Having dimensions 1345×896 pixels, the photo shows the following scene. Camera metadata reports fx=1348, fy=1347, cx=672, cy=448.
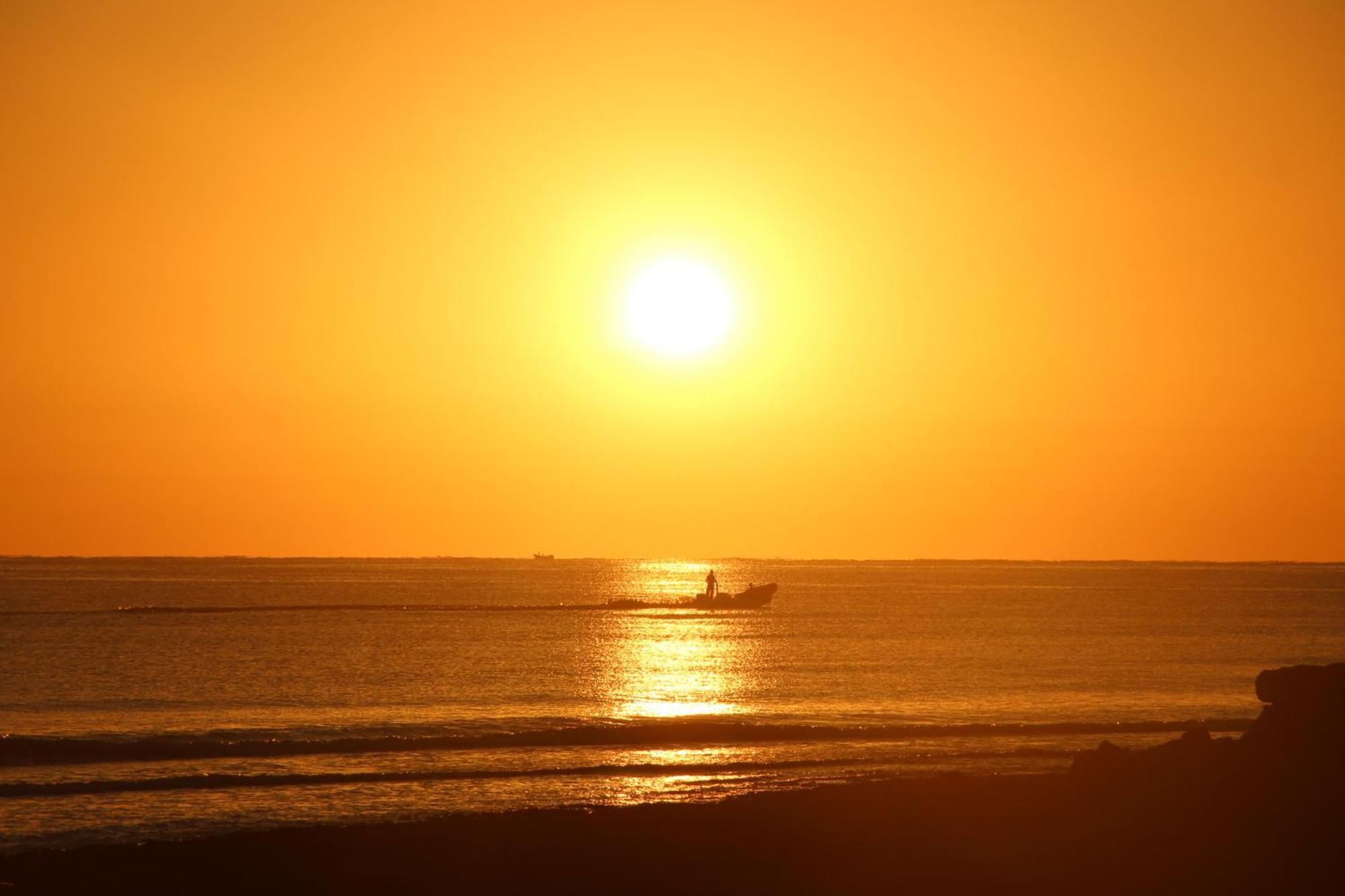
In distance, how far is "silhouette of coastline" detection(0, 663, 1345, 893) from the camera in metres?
22.2

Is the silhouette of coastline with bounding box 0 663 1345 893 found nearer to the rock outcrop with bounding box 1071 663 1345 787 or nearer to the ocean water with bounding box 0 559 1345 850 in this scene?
the rock outcrop with bounding box 1071 663 1345 787

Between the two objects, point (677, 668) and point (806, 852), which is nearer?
point (806, 852)

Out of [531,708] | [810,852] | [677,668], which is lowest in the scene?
[810,852]

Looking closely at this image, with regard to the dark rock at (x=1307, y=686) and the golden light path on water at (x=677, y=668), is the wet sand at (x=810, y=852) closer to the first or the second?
the dark rock at (x=1307, y=686)

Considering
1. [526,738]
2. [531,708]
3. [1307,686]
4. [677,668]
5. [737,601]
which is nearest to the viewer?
[1307,686]

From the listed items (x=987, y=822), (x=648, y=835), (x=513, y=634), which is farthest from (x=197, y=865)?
(x=513, y=634)

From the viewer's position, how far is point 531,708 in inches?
2111

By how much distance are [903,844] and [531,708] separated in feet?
100

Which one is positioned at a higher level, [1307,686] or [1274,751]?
[1307,686]

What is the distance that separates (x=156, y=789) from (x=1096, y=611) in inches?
5230

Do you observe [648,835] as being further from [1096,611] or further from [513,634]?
[1096,611]

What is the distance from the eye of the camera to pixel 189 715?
50.2m

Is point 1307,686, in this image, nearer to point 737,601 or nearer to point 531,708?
point 531,708

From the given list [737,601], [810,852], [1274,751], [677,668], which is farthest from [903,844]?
[737,601]
